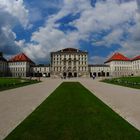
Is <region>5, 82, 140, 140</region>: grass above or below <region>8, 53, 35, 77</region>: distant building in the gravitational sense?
below

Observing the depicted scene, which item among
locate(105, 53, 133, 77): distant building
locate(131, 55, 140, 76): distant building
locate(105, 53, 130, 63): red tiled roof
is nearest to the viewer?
locate(131, 55, 140, 76): distant building

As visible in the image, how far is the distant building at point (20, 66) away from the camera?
134 metres

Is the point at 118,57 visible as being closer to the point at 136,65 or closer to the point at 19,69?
the point at 136,65

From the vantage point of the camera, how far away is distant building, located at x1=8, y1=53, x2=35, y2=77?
5261 inches

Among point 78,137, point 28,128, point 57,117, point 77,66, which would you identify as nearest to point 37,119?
point 57,117

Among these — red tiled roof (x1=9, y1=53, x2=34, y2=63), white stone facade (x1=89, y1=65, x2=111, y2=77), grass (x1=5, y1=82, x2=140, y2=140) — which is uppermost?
red tiled roof (x1=9, y1=53, x2=34, y2=63)

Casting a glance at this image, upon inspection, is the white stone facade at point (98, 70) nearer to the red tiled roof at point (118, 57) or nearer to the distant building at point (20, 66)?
the red tiled roof at point (118, 57)

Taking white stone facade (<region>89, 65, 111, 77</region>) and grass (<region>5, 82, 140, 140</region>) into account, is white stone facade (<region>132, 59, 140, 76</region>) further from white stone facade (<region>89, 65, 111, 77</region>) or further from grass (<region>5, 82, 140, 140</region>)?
grass (<region>5, 82, 140, 140</region>)

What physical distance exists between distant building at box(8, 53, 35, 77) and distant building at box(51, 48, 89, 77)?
1499cm

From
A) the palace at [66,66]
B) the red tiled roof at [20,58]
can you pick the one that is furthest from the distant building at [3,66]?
the red tiled roof at [20,58]

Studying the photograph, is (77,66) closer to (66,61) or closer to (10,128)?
(66,61)

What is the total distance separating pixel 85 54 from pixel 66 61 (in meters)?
11.9

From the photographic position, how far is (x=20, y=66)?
134 metres

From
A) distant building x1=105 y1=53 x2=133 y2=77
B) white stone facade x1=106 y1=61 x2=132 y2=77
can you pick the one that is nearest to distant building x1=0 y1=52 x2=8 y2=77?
white stone facade x1=106 y1=61 x2=132 y2=77
